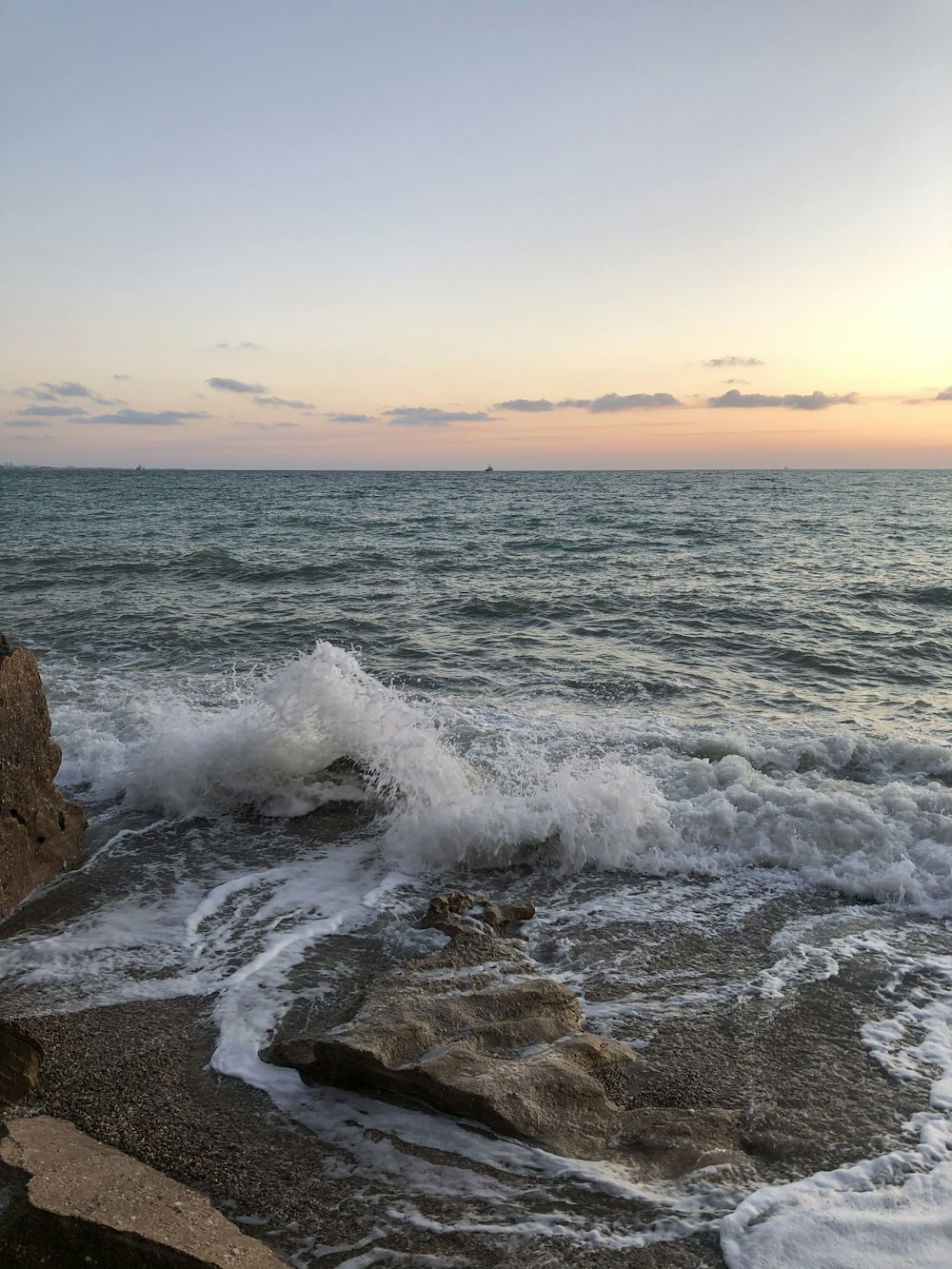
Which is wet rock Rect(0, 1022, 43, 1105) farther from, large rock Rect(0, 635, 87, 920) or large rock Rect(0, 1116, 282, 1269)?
large rock Rect(0, 635, 87, 920)

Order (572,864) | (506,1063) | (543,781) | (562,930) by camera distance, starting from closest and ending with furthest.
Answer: (506,1063) → (562,930) → (572,864) → (543,781)

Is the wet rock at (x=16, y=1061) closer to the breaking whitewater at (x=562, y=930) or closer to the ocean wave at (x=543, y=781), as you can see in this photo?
the breaking whitewater at (x=562, y=930)

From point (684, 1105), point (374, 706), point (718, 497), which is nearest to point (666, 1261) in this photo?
point (684, 1105)

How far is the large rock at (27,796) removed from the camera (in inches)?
213

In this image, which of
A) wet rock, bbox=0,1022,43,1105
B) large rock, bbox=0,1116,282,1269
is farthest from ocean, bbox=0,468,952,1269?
wet rock, bbox=0,1022,43,1105

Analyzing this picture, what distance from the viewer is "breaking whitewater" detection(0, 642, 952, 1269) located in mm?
3033

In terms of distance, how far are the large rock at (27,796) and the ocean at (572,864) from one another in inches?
8.1

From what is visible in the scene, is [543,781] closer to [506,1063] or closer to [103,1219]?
[506,1063]

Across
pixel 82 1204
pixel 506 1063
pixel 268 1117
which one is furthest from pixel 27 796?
pixel 506 1063

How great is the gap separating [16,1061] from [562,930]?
114 inches

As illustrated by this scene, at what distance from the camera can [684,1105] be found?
3.59 meters

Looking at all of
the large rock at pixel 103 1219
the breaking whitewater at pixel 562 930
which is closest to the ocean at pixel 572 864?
the breaking whitewater at pixel 562 930

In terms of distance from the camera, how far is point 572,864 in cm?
607

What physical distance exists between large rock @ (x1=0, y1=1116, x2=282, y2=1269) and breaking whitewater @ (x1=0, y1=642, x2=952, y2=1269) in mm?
256
